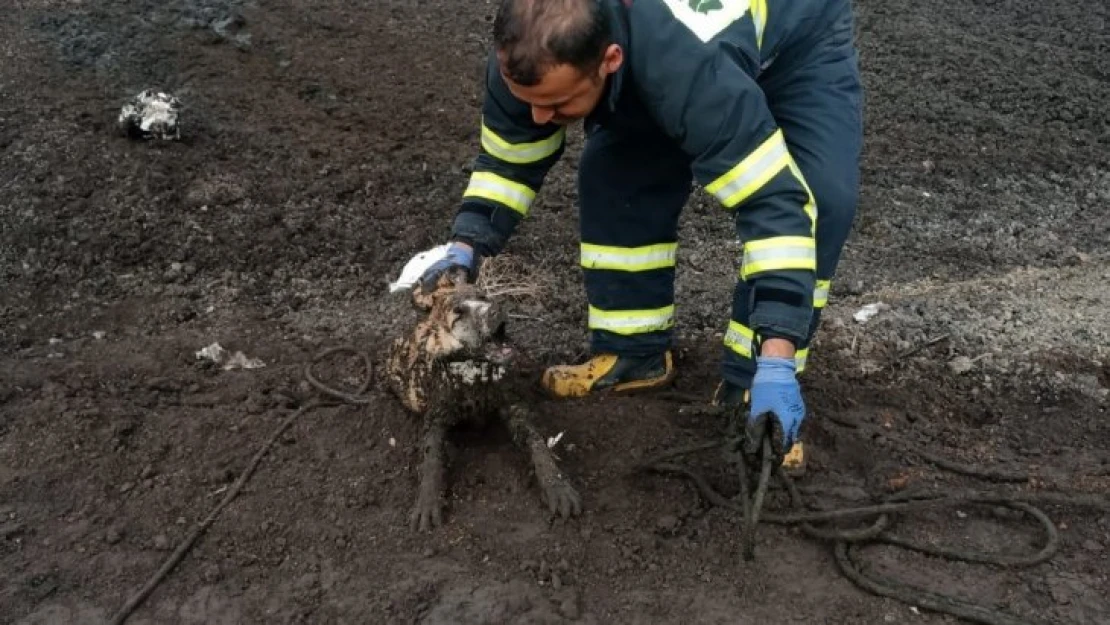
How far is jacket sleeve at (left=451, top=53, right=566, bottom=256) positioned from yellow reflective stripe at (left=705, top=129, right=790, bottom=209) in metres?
0.72

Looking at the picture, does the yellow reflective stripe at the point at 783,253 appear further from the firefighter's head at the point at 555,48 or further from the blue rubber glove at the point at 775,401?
the firefighter's head at the point at 555,48

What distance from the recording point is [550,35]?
2350 millimetres

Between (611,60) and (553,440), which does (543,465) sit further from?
(611,60)

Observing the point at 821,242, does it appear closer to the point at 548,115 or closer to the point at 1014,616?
the point at 548,115

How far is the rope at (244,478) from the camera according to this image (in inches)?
104

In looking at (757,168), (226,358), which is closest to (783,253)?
(757,168)

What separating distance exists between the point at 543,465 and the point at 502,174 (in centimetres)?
92

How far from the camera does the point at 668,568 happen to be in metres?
2.76

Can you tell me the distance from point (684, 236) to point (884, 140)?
73.9 inches

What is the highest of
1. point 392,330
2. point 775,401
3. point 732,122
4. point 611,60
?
point 611,60

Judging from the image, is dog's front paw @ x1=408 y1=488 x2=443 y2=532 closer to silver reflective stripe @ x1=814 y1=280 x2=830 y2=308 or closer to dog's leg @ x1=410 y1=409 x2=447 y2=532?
dog's leg @ x1=410 y1=409 x2=447 y2=532

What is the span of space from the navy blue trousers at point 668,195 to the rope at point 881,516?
378 millimetres

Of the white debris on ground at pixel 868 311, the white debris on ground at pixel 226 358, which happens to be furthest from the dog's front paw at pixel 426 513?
the white debris on ground at pixel 868 311

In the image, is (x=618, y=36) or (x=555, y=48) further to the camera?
(x=618, y=36)
